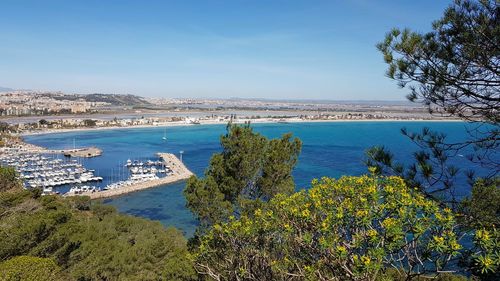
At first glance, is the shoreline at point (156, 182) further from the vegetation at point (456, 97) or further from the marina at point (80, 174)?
the vegetation at point (456, 97)

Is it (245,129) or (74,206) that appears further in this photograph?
(74,206)

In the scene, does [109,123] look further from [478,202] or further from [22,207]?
[478,202]

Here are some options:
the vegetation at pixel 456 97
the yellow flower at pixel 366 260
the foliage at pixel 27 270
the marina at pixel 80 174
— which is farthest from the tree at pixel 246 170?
the marina at pixel 80 174

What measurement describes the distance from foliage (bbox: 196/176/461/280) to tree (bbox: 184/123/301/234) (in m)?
2.44

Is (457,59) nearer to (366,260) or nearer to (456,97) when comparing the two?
(456,97)

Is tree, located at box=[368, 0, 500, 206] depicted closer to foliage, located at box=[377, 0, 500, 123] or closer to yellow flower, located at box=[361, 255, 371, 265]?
foliage, located at box=[377, 0, 500, 123]

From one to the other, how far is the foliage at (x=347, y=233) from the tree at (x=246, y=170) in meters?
2.44

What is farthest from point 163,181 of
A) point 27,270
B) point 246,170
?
point 27,270

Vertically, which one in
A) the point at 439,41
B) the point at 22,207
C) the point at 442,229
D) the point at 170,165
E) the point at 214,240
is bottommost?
the point at 170,165

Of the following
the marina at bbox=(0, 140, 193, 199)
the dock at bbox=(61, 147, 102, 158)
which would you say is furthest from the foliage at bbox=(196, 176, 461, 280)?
the dock at bbox=(61, 147, 102, 158)

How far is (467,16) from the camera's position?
320 centimetres

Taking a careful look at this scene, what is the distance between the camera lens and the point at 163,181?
31.6m

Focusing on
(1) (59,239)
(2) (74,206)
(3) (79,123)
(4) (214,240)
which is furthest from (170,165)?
(3) (79,123)

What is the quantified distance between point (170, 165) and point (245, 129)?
3219 cm
